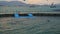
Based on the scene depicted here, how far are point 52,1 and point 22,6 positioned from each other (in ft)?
3.81

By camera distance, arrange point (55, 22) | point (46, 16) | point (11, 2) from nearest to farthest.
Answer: point (55, 22) → point (46, 16) → point (11, 2)

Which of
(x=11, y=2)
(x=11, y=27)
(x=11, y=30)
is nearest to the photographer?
(x=11, y=30)

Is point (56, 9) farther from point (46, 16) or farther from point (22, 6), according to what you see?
point (22, 6)

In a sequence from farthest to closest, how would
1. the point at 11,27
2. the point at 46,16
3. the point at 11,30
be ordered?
the point at 46,16 → the point at 11,27 → the point at 11,30

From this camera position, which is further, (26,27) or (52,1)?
(52,1)

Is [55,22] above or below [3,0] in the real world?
below

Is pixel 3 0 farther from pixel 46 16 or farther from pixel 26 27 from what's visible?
pixel 26 27

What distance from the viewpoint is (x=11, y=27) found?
5.27 metres

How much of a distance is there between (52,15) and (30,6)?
96cm

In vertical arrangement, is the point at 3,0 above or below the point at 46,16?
above

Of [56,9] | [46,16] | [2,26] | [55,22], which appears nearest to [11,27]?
[2,26]

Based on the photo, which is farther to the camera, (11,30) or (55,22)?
(55,22)

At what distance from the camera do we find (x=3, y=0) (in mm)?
7426

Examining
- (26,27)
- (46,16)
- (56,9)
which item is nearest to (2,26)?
(26,27)
